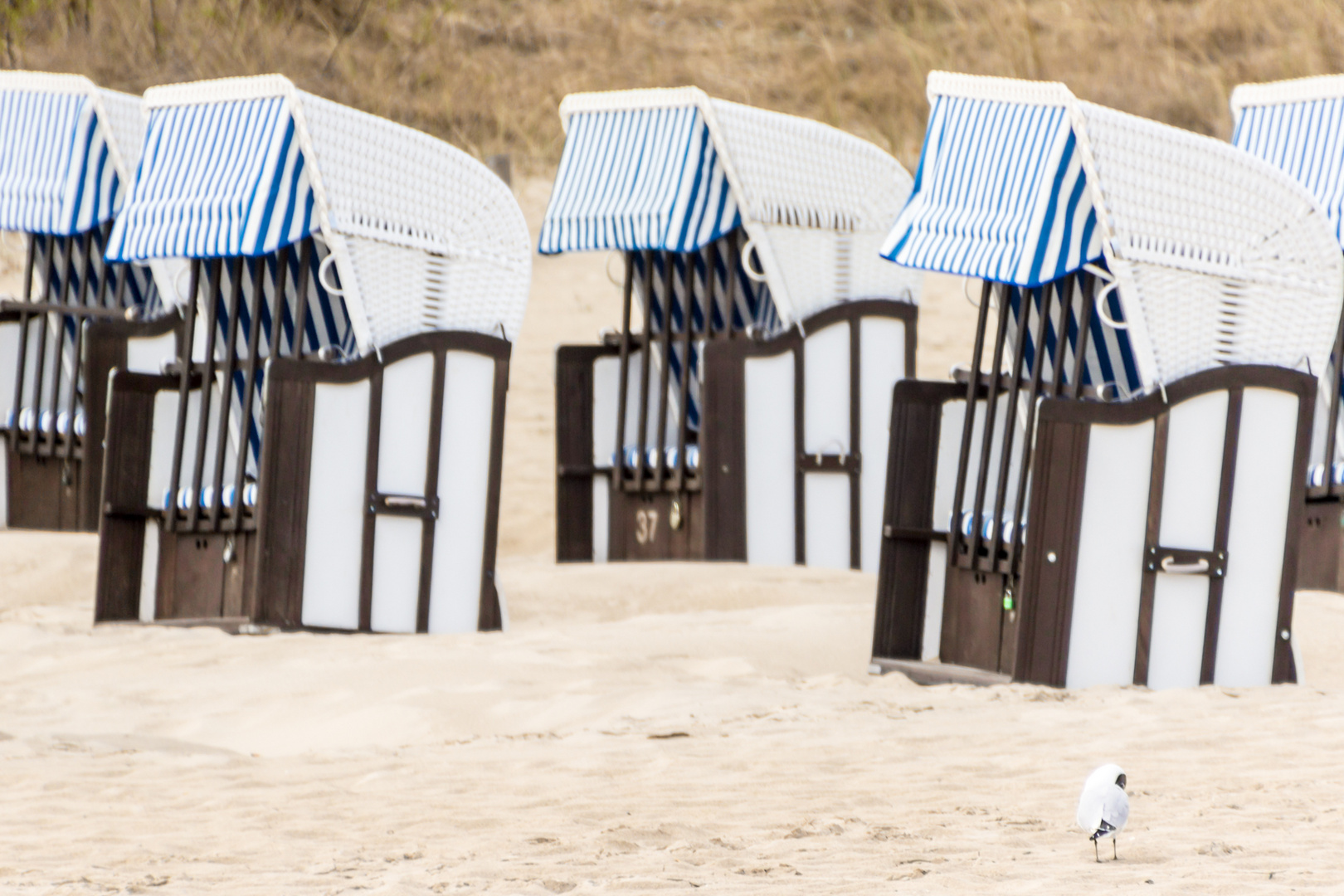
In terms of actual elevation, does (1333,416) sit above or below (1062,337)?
below

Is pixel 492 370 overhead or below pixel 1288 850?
overhead

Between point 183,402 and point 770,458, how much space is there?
Result: 2.98 metres

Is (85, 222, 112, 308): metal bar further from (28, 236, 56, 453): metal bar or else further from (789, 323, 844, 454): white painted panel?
(789, 323, 844, 454): white painted panel

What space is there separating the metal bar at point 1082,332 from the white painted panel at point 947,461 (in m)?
0.62

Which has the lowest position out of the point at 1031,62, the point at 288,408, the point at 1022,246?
the point at 288,408

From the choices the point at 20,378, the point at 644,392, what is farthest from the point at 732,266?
the point at 20,378

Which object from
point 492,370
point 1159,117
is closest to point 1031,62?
point 1159,117

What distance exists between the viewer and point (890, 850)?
382 centimetres

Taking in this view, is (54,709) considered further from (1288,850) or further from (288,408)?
(1288,850)

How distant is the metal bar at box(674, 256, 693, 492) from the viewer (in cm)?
912

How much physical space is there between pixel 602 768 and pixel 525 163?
15040 millimetres

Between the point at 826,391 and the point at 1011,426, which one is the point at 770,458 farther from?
the point at 1011,426

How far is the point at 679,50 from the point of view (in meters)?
23.5

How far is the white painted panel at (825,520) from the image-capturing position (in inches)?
351
